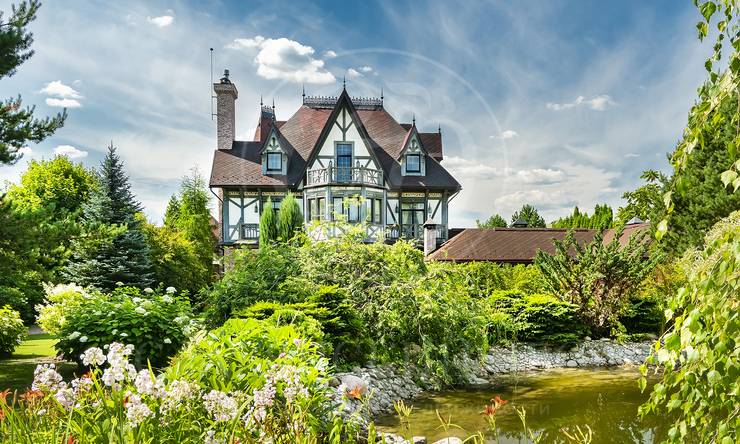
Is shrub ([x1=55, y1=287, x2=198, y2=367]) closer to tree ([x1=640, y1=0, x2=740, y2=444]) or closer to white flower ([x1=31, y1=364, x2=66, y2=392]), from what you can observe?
white flower ([x1=31, y1=364, x2=66, y2=392])

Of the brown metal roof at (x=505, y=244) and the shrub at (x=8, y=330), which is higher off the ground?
the brown metal roof at (x=505, y=244)

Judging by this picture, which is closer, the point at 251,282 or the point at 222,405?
the point at 222,405

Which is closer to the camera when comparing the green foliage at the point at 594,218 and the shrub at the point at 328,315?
the shrub at the point at 328,315

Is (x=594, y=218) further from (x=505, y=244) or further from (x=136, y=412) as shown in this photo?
(x=136, y=412)

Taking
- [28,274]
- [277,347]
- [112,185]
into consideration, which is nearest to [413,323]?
[277,347]

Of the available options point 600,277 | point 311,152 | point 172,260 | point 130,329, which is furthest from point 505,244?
point 130,329

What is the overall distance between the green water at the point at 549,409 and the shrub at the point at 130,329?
3.23m

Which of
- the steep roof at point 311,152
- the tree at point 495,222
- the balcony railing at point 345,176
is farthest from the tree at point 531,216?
the balcony railing at point 345,176

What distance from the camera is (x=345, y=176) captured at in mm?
20734

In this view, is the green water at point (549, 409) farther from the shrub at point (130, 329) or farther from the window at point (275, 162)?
the window at point (275, 162)

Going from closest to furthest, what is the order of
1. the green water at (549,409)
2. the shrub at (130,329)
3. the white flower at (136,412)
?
the white flower at (136,412) < the green water at (549,409) < the shrub at (130,329)

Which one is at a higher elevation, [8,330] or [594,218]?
[594,218]

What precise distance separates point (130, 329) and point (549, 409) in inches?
238

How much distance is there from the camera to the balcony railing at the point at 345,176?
806 inches
